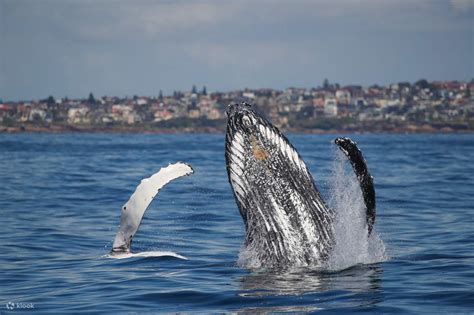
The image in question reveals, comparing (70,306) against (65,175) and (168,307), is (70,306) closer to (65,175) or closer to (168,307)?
(168,307)

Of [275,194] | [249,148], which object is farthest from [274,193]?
[249,148]

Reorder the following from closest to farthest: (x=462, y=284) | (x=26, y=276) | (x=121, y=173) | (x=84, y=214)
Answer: (x=462, y=284) → (x=26, y=276) → (x=84, y=214) → (x=121, y=173)

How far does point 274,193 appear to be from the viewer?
424 inches

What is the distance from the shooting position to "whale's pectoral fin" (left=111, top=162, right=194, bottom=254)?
11.2 metres

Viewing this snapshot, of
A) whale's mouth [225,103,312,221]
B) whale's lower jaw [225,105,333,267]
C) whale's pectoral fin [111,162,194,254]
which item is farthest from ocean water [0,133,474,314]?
whale's mouth [225,103,312,221]

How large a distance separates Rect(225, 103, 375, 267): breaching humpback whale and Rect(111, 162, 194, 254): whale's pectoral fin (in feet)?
3.11

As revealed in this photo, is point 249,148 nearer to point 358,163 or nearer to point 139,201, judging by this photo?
point 358,163

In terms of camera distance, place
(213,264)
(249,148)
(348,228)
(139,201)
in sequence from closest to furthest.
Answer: (249,148) < (348,228) < (139,201) < (213,264)

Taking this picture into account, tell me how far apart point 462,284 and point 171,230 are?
23.9 feet

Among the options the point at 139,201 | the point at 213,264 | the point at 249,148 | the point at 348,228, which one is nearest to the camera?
the point at 249,148

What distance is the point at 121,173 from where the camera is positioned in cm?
3575

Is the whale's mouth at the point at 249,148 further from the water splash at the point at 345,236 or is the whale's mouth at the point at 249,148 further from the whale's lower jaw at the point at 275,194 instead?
the water splash at the point at 345,236

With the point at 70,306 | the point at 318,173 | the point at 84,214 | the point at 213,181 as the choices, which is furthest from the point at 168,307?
the point at 318,173

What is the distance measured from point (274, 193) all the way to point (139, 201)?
1.68 metres
